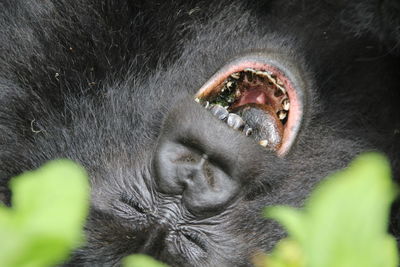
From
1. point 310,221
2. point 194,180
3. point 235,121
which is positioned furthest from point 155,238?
point 310,221

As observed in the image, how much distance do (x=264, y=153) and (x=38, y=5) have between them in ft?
3.25

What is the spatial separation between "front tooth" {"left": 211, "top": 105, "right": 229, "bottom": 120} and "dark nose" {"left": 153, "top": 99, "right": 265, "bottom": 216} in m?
0.09

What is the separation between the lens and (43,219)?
0.48 m

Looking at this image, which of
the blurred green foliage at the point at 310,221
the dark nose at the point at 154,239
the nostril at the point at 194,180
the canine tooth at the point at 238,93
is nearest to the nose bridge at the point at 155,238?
the dark nose at the point at 154,239

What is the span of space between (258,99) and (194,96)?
0.78 ft

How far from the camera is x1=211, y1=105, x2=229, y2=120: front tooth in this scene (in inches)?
79.7

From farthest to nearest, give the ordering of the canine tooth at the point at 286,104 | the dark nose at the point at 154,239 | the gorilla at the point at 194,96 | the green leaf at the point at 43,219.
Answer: the canine tooth at the point at 286,104, the gorilla at the point at 194,96, the dark nose at the point at 154,239, the green leaf at the point at 43,219

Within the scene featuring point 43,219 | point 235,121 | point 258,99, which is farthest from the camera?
point 258,99

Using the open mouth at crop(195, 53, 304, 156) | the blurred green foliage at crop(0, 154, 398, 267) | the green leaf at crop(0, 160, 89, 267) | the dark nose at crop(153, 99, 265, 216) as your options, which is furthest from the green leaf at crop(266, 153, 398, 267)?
the open mouth at crop(195, 53, 304, 156)

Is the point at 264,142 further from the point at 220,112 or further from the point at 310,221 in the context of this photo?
the point at 310,221

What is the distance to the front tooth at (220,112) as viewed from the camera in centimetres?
202

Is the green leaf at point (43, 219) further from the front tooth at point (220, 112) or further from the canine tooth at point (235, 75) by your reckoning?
the canine tooth at point (235, 75)

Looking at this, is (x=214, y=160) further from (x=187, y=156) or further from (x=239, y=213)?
(x=239, y=213)

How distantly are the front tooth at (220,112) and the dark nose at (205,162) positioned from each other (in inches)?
3.4
